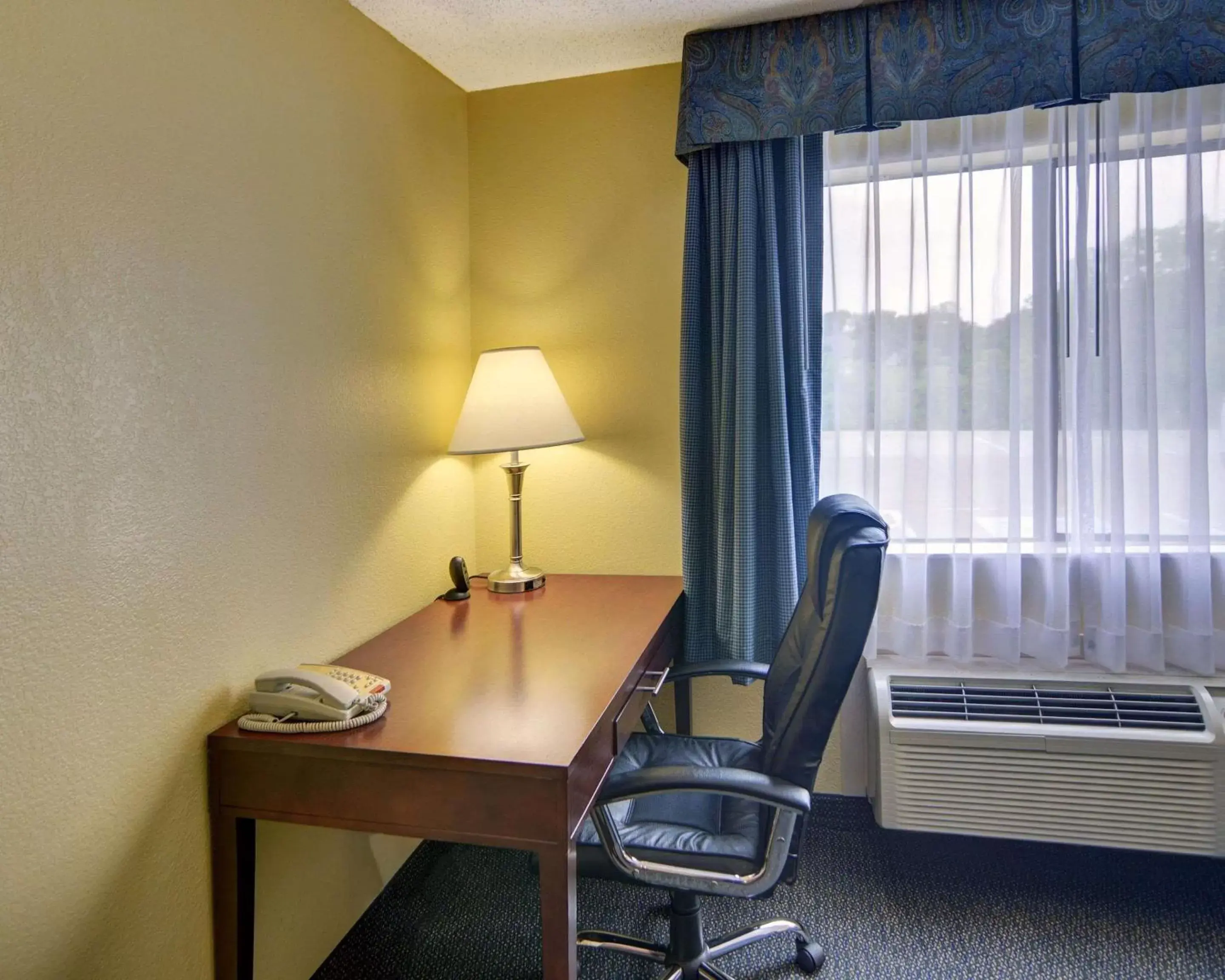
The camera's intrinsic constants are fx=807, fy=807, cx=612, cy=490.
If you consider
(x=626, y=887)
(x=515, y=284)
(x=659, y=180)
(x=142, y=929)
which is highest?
(x=659, y=180)

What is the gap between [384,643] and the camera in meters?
2.01

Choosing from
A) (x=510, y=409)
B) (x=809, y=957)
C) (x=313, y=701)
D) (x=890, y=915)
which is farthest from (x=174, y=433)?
(x=890, y=915)

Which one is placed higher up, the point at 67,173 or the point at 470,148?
the point at 470,148

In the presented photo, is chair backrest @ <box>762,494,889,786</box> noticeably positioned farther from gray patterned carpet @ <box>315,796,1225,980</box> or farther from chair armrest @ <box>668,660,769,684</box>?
gray patterned carpet @ <box>315,796,1225,980</box>

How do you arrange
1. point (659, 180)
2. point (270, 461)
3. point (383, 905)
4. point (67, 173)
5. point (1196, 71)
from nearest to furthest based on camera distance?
point (67, 173) → point (270, 461) → point (1196, 71) → point (383, 905) → point (659, 180)

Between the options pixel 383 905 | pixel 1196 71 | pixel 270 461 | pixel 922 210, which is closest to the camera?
pixel 270 461

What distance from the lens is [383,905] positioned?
2.14 meters

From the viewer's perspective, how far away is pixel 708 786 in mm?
1507

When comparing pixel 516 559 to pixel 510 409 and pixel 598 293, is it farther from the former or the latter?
pixel 598 293

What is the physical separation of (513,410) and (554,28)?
1065mm

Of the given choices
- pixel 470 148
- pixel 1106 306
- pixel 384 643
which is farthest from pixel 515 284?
pixel 1106 306

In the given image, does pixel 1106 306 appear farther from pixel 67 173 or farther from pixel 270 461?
pixel 67 173

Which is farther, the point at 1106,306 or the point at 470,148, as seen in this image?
the point at 470,148

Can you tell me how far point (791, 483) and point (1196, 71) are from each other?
1.42m
